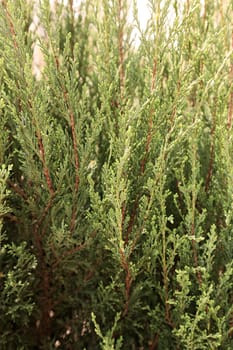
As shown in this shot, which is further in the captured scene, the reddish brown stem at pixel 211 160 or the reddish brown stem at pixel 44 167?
the reddish brown stem at pixel 211 160

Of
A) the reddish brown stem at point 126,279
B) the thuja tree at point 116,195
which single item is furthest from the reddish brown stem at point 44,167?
the reddish brown stem at point 126,279

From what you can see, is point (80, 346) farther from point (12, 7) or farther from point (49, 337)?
point (12, 7)

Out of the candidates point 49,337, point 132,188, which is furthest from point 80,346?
point 132,188

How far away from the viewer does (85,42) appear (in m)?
3.04

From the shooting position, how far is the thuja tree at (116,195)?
2.10 meters

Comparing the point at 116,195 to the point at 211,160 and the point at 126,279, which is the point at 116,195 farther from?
the point at 211,160

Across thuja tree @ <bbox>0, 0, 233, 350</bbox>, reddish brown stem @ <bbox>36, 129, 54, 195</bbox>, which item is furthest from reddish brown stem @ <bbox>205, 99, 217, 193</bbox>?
reddish brown stem @ <bbox>36, 129, 54, 195</bbox>

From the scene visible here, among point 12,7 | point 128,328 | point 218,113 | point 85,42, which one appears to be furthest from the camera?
point 85,42

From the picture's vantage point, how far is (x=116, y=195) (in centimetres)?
198

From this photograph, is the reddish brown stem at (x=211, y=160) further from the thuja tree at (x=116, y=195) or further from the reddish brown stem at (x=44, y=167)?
the reddish brown stem at (x=44, y=167)

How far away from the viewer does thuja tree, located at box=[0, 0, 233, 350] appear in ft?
6.89

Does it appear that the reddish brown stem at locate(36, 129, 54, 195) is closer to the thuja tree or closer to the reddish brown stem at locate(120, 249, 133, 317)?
the thuja tree

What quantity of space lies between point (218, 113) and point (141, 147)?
409 millimetres

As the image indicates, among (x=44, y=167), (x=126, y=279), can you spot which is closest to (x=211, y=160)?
(x=126, y=279)
